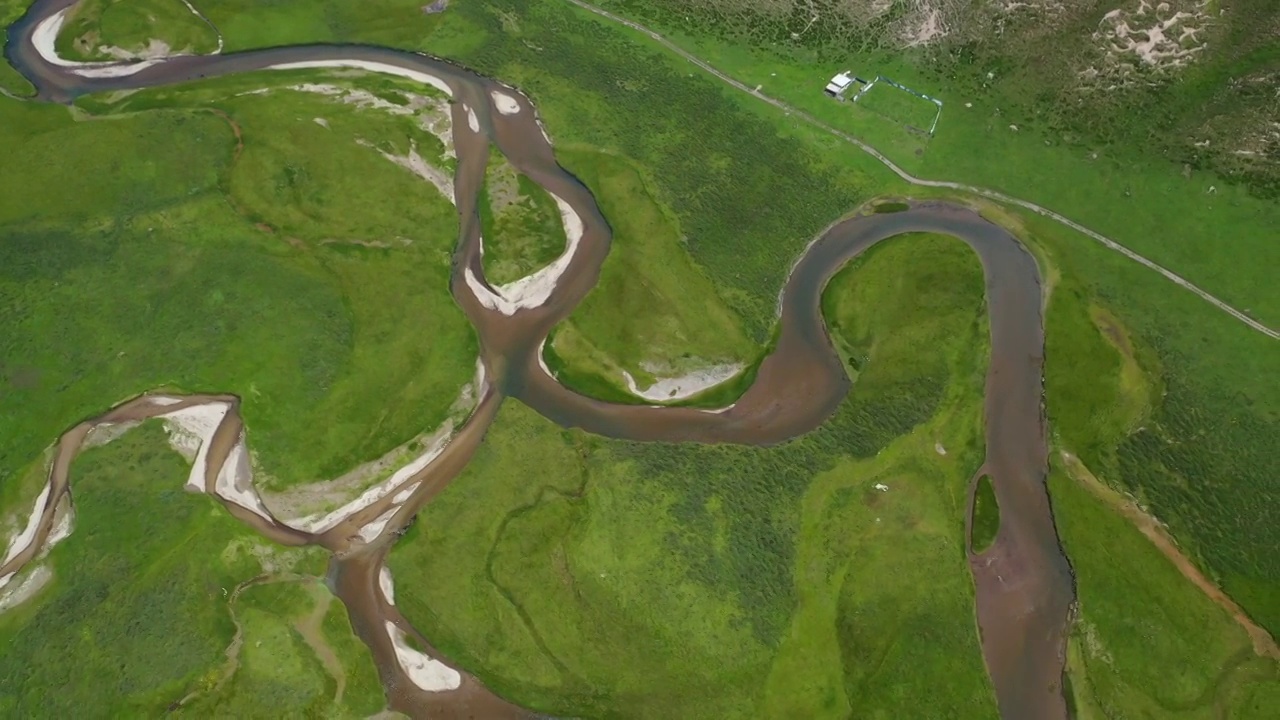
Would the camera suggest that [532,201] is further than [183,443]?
Yes

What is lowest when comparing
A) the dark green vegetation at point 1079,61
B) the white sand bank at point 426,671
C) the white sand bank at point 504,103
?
the white sand bank at point 426,671

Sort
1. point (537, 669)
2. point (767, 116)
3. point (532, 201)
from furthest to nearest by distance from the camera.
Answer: point (767, 116) → point (532, 201) → point (537, 669)

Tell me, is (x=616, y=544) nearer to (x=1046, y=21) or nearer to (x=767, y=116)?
(x=767, y=116)

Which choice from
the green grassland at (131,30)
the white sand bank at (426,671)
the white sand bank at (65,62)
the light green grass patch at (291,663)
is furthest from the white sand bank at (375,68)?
the white sand bank at (426,671)

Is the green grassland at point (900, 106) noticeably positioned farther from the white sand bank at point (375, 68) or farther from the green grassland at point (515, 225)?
the white sand bank at point (375, 68)

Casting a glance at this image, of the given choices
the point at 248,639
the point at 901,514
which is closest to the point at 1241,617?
the point at 901,514

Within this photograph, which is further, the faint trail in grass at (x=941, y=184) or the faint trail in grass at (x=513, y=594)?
the faint trail in grass at (x=941, y=184)
